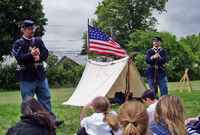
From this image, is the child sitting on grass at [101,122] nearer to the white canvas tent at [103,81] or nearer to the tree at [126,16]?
the white canvas tent at [103,81]

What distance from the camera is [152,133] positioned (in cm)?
185

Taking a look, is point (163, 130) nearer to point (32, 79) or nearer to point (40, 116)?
point (40, 116)

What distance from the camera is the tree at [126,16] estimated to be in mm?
30531

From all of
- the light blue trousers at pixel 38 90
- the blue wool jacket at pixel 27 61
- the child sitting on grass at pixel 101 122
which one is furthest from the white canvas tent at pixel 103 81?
the child sitting on grass at pixel 101 122

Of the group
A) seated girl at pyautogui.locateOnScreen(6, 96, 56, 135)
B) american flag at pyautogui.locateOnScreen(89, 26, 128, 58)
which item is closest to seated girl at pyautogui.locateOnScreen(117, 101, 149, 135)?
seated girl at pyautogui.locateOnScreen(6, 96, 56, 135)

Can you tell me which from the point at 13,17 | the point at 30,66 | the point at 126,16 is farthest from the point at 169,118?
the point at 126,16

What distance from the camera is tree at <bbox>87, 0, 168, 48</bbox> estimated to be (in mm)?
30531

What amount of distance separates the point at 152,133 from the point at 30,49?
9.18 ft

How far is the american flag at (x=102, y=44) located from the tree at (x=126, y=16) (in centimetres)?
2198

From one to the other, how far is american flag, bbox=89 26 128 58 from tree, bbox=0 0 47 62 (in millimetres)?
12474

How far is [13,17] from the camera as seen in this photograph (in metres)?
19.4

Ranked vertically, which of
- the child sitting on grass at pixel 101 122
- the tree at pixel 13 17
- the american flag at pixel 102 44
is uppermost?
the tree at pixel 13 17

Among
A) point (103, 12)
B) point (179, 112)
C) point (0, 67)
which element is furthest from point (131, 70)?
point (103, 12)

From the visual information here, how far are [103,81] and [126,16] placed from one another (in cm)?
2469
